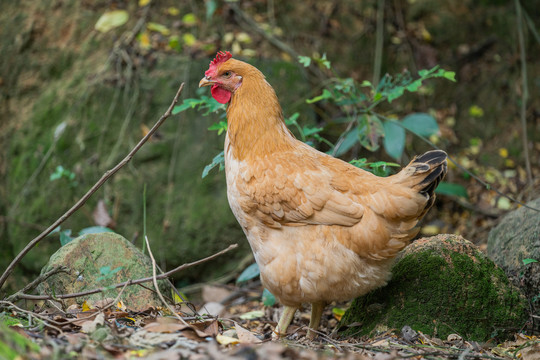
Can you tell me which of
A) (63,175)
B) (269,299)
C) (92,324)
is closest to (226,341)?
(92,324)

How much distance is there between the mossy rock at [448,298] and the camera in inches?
149

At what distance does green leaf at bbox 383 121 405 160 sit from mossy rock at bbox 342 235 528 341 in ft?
3.67

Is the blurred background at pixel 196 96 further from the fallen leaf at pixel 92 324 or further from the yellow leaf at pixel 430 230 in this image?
the fallen leaf at pixel 92 324

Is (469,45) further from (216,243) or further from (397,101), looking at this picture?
(216,243)

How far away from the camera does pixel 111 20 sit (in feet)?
23.0

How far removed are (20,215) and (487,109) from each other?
656 cm

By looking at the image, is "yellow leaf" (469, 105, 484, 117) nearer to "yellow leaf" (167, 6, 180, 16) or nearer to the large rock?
the large rock

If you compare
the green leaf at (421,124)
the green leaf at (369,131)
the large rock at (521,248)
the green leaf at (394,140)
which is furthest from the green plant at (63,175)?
the large rock at (521,248)

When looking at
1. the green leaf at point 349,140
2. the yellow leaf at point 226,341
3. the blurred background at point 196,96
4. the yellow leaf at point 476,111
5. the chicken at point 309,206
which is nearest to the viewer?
the yellow leaf at point 226,341

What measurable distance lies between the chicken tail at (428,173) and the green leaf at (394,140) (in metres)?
1.28

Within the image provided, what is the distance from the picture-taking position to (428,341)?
3.55m

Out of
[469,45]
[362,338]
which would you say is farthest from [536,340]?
[469,45]

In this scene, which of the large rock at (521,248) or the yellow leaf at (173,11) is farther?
the yellow leaf at (173,11)

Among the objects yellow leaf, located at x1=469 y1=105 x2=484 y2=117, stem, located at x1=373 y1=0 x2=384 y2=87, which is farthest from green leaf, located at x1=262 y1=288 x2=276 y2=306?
yellow leaf, located at x1=469 y1=105 x2=484 y2=117
